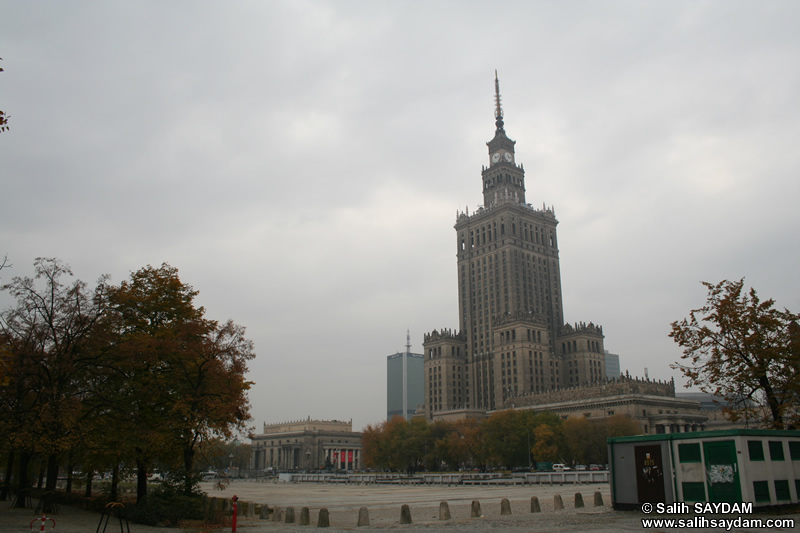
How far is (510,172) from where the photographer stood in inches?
7667

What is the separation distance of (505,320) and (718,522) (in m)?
144

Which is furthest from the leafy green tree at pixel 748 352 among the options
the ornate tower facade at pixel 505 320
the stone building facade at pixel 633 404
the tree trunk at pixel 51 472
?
the ornate tower facade at pixel 505 320

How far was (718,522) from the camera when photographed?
22797 millimetres

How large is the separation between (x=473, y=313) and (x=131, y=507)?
158 meters

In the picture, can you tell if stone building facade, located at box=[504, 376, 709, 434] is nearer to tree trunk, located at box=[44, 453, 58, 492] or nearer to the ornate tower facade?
the ornate tower facade

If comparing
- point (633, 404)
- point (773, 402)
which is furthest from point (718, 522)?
point (633, 404)

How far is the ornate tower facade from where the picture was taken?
534ft

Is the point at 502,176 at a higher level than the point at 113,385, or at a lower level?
higher

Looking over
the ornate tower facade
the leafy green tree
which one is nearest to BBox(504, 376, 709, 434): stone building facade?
the ornate tower facade

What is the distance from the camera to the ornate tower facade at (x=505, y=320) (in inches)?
6412

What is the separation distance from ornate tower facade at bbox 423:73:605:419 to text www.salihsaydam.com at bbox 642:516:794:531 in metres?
135

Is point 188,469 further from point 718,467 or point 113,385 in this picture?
point 718,467

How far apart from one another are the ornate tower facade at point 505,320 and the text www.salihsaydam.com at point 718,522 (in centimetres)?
13514

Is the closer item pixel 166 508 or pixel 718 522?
pixel 718 522
